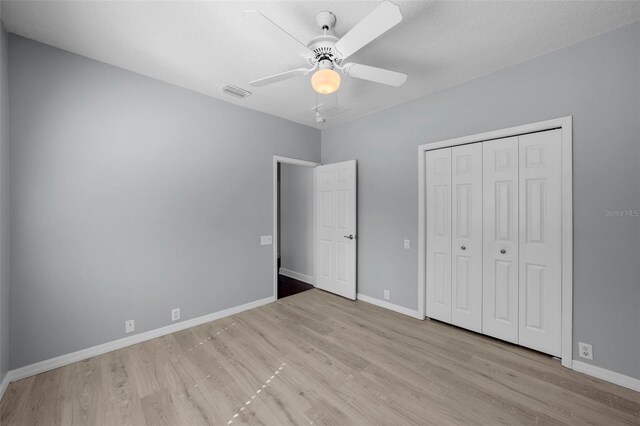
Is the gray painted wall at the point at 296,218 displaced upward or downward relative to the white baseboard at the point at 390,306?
upward

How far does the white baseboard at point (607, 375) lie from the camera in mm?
1901

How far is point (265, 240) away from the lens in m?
3.64

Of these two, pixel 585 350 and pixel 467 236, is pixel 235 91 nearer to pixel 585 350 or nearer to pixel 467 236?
pixel 467 236

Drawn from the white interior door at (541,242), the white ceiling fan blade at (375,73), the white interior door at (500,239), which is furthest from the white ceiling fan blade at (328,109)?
the white interior door at (541,242)

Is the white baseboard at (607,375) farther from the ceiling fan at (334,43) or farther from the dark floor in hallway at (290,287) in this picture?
the dark floor in hallway at (290,287)

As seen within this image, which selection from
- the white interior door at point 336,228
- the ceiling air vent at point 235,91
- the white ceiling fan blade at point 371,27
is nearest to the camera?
the white ceiling fan blade at point 371,27

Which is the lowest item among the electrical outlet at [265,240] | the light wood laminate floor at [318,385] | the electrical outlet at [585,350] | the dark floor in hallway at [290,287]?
the light wood laminate floor at [318,385]

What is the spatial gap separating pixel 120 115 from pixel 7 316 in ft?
6.22

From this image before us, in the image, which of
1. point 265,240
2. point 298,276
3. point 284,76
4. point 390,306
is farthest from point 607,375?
point 298,276

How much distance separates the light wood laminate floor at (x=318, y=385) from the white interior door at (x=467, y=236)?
0.24 meters

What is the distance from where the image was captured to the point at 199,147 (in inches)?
119

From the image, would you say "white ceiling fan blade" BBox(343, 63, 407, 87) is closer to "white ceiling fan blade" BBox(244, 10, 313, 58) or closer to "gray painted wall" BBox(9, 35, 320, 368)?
"white ceiling fan blade" BBox(244, 10, 313, 58)

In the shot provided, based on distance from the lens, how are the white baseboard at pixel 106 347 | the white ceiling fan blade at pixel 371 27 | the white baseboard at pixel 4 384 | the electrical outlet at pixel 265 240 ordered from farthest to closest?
the electrical outlet at pixel 265 240, the white baseboard at pixel 106 347, the white baseboard at pixel 4 384, the white ceiling fan blade at pixel 371 27

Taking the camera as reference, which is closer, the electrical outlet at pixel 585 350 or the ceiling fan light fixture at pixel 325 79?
the ceiling fan light fixture at pixel 325 79
